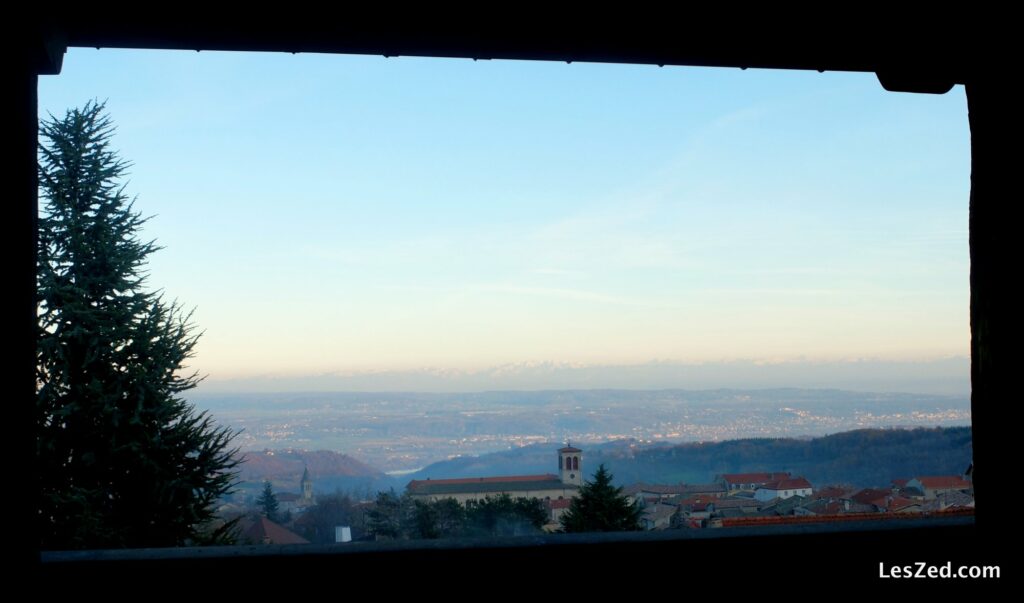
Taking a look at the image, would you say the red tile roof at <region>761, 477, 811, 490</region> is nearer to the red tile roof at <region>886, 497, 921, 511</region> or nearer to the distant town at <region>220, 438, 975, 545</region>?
Answer: the distant town at <region>220, 438, 975, 545</region>

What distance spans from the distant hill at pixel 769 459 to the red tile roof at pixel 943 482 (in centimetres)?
9

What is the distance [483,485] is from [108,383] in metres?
6.27

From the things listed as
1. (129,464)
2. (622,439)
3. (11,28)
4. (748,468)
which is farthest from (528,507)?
(11,28)

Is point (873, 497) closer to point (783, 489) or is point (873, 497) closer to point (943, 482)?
point (943, 482)

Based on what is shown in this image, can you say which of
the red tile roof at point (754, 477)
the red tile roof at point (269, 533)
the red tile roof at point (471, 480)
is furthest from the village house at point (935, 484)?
the red tile roof at point (269, 533)

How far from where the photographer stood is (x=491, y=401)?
19266 millimetres

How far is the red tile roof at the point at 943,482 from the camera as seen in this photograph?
591cm

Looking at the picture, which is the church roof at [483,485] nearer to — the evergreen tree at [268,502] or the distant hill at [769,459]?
the distant hill at [769,459]

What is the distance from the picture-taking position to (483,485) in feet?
42.8

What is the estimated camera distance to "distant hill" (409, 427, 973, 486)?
8.38 m

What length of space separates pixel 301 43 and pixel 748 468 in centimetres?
872

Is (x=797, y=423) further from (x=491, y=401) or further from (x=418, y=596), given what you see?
(x=418, y=596)

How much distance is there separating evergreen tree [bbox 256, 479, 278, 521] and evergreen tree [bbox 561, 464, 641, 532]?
4.12m

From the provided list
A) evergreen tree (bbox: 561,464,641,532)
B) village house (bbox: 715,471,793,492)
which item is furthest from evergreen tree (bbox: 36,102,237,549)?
village house (bbox: 715,471,793,492)
